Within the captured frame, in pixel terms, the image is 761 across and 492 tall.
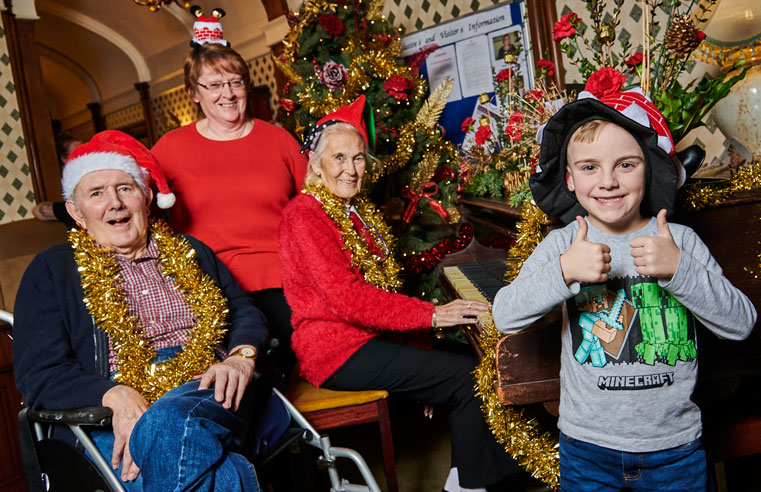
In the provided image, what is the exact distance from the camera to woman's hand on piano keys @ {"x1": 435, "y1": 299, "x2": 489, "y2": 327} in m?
1.97

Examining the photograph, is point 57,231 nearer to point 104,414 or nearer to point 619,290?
point 104,414

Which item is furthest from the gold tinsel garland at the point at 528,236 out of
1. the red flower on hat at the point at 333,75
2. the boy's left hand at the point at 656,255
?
the red flower on hat at the point at 333,75

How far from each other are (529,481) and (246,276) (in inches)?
64.0

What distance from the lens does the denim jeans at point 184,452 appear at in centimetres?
152

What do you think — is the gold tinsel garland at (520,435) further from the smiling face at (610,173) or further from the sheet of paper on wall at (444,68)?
the sheet of paper on wall at (444,68)

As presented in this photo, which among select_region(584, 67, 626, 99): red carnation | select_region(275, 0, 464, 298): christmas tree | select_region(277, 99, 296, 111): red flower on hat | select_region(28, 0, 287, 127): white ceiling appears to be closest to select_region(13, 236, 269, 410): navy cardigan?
select_region(584, 67, 626, 99): red carnation

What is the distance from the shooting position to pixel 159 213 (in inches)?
94.4

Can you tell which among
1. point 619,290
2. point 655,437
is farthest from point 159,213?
point 655,437

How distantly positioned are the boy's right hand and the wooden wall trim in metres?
4.71

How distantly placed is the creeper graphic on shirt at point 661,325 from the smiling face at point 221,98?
199 cm

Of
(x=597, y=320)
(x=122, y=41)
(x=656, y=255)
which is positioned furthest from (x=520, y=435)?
(x=122, y=41)

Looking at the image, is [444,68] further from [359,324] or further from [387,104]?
[359,324]

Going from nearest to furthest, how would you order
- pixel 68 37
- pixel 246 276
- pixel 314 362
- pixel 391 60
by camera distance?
pixel 314 362 → pixel 246 276 → pixel 391 60 → pixel 68 37

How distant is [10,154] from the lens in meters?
4.63
